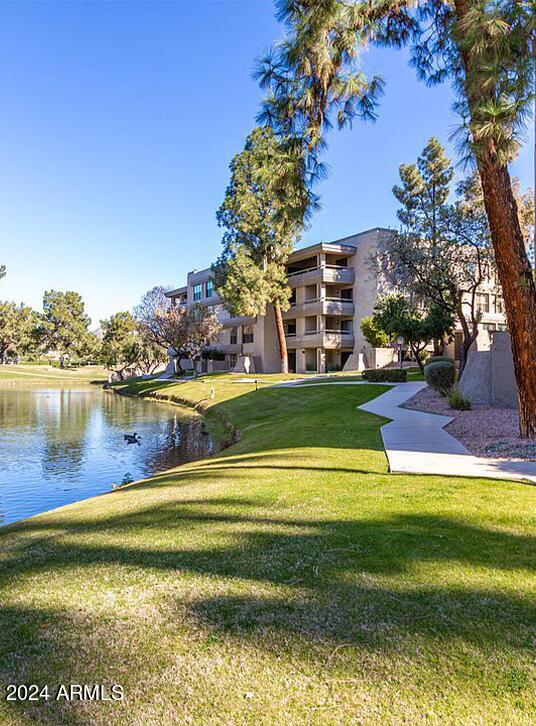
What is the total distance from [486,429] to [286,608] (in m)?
9.15

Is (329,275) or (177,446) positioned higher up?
(329,275)

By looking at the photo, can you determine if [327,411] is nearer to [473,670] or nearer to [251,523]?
[251,523]

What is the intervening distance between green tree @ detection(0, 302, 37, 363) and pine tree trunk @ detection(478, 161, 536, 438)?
7947 cm

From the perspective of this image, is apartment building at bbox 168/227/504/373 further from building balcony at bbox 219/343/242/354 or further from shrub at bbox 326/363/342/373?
building balcony at bbox 219/343/242/354

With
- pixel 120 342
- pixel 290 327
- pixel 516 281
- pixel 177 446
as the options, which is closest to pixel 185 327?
pixel 290 327

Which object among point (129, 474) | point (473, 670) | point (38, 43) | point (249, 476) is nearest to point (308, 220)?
point (249, 476)

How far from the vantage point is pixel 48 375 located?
69.4 m

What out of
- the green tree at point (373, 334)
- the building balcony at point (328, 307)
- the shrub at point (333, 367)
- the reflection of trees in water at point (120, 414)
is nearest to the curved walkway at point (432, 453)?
the reflection of trees in water at point (120, 414)

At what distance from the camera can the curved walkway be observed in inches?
281

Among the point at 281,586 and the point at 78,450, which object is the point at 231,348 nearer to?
the point at 78,450

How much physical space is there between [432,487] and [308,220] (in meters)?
6.67

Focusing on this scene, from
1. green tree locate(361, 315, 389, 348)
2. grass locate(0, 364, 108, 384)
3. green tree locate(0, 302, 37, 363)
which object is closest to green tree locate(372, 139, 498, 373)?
green tree locate(361, 315, 389, 348)

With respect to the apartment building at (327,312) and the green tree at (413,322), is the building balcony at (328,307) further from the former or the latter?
the green tree at (413,322)

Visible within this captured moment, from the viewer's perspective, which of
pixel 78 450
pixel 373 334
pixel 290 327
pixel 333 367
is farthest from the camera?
pixel 290 327
